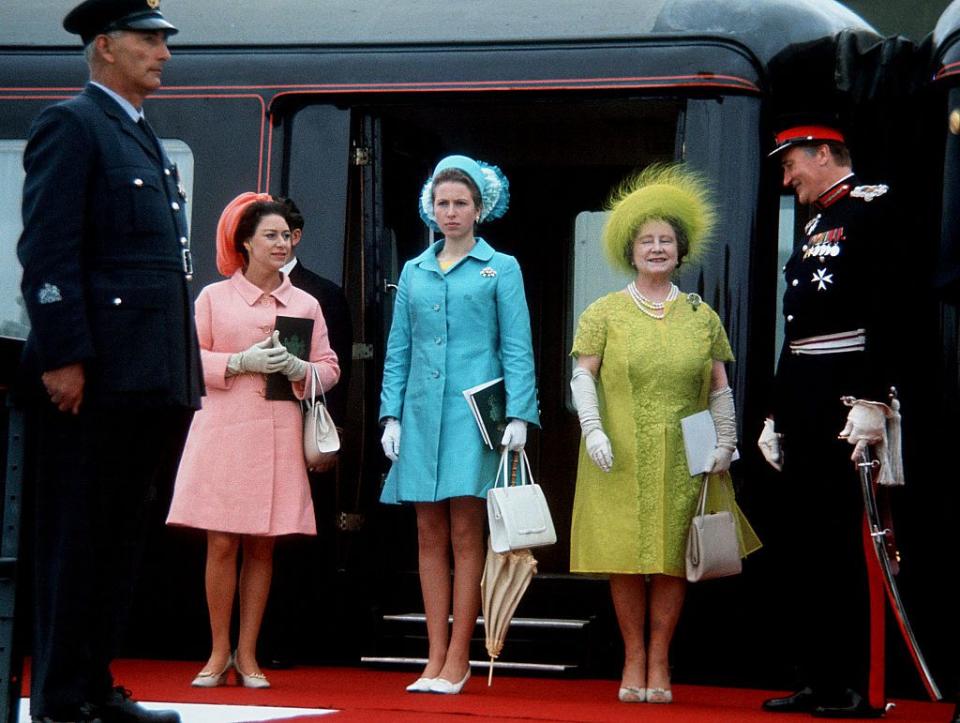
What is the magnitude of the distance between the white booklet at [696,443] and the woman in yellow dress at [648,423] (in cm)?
3

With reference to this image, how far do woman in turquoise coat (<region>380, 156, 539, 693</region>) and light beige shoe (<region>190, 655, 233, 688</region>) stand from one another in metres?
0.69

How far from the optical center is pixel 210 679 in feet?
20.6

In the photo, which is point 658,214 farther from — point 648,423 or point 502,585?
point 502,585

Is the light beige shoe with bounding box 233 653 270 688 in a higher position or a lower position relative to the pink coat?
lower

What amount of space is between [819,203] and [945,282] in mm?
798

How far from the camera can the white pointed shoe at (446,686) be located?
20.1 feet

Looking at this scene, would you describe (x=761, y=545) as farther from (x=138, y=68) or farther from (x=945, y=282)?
(x=138, y=68)

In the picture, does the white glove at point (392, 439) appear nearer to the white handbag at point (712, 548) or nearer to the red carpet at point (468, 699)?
the red carpet at point (468, 699)

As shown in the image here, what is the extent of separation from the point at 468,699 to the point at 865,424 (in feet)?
5.28

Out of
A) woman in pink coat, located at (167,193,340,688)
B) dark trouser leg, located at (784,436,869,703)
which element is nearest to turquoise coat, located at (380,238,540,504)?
woman in pink coat, located at (167,193,340,688)

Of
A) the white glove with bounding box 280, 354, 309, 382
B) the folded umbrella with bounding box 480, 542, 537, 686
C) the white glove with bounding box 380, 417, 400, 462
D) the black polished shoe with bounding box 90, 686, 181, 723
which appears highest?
the white glove with bounding box 280, 354, 309, 382

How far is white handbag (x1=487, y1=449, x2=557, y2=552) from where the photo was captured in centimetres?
602

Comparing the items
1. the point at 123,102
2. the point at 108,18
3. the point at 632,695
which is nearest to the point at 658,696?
the point at 632,695

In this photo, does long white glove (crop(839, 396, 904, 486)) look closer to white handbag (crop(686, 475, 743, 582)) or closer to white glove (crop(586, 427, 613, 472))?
white handbag (crop(686, 475, 743, 582))
